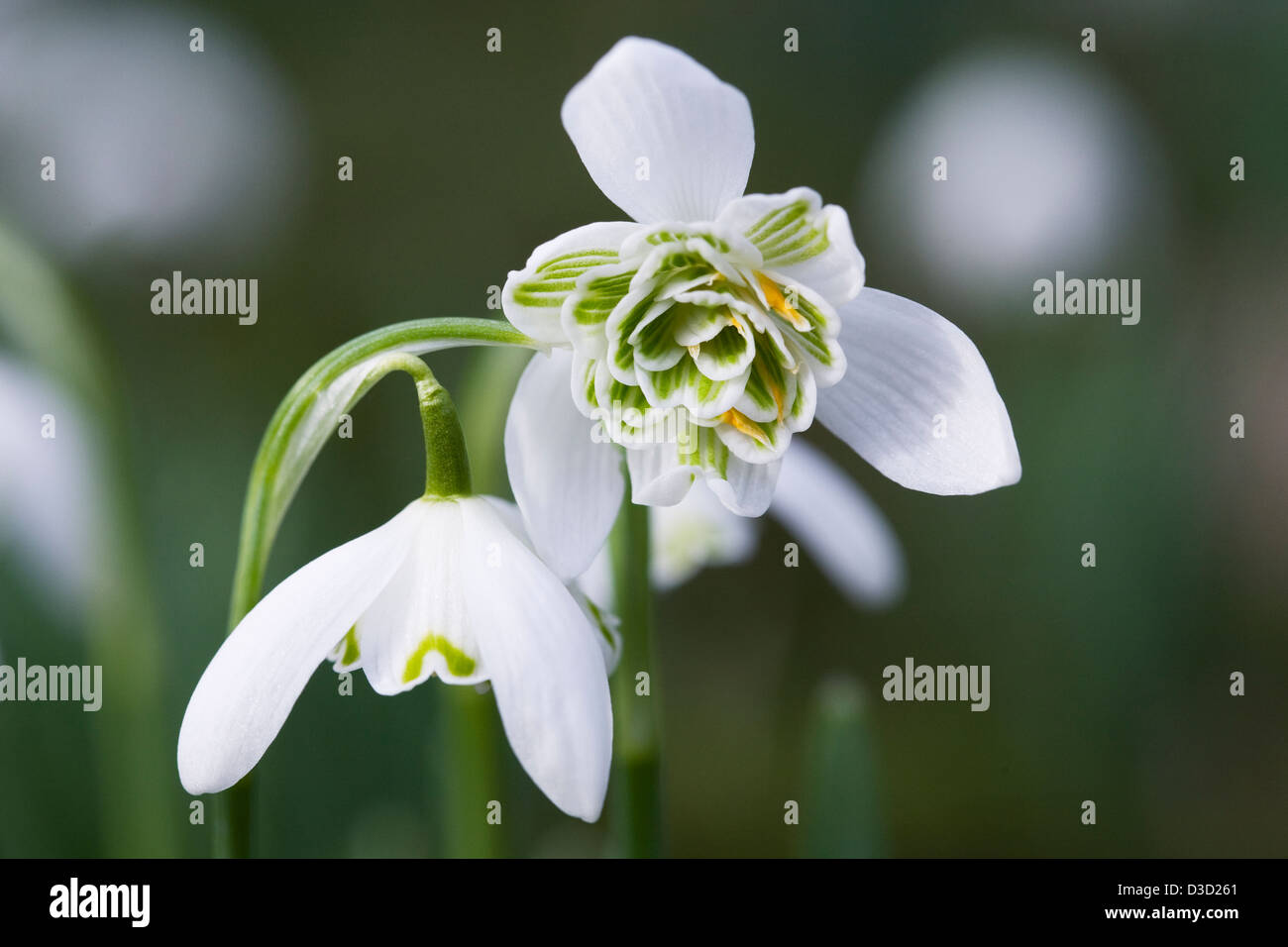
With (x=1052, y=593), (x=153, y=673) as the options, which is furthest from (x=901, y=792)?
(x=153, y=673)

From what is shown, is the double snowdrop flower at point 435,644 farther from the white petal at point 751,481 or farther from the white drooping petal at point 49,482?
the white drooping petal at point 49,482

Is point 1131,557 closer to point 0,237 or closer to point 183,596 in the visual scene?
point 183,596

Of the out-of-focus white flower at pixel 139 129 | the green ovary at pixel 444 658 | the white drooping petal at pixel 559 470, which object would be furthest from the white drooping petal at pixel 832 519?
the out-of-focus white flower at pixel 139 129

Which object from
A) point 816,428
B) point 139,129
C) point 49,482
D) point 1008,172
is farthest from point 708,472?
point 139,129

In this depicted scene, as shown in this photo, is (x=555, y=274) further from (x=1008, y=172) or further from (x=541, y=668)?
(x=1008, y=172)

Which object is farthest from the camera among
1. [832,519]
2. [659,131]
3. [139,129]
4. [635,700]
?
[139,129]
